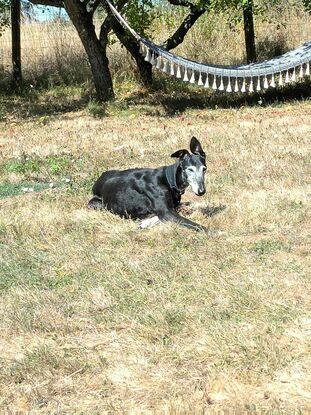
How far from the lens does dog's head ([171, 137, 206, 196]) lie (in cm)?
564

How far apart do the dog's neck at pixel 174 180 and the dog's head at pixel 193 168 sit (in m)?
0.08

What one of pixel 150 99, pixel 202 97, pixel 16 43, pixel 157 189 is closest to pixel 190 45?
pixel 202 97

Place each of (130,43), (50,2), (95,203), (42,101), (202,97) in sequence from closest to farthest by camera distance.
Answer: (95,203) → (50,2) → (202,97) → (130,43) → (42,101)

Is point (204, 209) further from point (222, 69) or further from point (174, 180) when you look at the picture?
point (222, 69)

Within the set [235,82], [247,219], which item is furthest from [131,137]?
[247,219]

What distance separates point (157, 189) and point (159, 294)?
1.89 meters

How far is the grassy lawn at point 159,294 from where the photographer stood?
3262mm

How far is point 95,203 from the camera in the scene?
6574mm

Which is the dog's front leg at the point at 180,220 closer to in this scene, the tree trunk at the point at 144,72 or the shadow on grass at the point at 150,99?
the shadow on grass at the point at 150,99

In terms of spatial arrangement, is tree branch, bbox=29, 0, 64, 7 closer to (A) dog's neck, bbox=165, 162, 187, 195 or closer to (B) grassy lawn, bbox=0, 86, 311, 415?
(B) grassy lawn, bbox=0, 86, 311, 415

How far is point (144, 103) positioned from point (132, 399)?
430 inches

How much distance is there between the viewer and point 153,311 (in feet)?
13.4

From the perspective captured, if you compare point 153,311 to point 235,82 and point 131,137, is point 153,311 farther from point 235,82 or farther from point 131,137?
point 235,82

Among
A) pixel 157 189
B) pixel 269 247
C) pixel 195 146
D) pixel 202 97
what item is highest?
pixel 195 146
